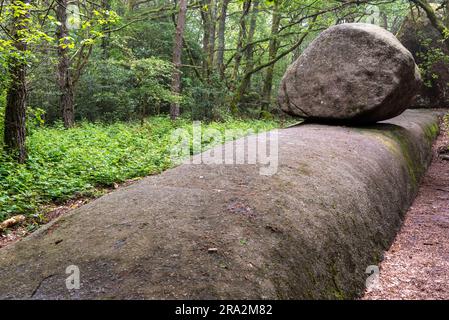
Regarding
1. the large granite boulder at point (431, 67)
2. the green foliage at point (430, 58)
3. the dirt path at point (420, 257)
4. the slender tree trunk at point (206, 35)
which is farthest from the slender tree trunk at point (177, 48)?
the dirt path at point (420, 257)

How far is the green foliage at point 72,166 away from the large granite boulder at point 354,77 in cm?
325

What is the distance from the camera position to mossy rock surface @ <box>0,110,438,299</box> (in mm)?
2488

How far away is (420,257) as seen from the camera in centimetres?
450

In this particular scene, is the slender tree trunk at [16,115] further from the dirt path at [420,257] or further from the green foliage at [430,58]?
the green foliage at [430,58]

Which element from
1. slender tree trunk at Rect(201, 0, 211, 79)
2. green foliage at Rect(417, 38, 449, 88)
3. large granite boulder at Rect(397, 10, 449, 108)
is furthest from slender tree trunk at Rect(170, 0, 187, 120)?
large granite boulder at Rect(397, 10, 449, 108)

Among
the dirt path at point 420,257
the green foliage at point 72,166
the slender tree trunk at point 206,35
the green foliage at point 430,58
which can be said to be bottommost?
the dirt path at point 420,257

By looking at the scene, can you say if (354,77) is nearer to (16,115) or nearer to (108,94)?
(16,115)

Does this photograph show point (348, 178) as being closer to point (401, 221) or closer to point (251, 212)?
point (401, 221)

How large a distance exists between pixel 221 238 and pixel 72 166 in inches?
207

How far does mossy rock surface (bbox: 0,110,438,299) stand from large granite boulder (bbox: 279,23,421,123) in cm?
312

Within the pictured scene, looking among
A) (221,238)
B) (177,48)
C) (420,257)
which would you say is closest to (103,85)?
(177,48)

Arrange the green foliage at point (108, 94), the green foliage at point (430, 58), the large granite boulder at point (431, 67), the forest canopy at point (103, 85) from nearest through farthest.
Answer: the forest canopy at point (103, 85) < the green foliage at point (430, 58) < the large granite boulder at point (431, 67) < the green foliage at point (108, 94)

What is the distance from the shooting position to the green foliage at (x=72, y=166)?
230 inches

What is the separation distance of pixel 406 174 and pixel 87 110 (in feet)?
48.6
